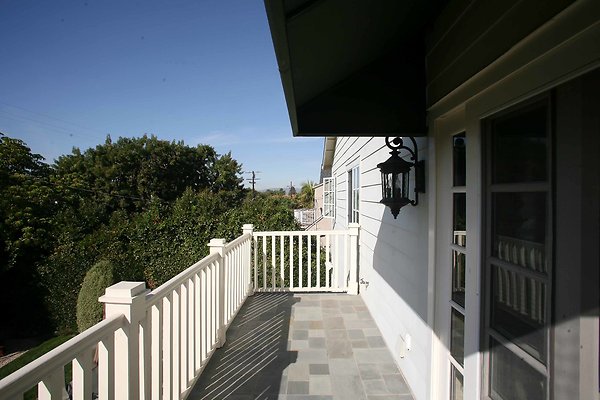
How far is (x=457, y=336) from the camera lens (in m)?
1.72

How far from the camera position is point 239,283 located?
3.89m

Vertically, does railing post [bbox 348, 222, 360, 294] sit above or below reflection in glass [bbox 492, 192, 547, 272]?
below

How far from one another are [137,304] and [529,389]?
1.56 meters

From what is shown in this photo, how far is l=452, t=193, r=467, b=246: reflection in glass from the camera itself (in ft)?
5.36

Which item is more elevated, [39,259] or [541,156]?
[541,156]

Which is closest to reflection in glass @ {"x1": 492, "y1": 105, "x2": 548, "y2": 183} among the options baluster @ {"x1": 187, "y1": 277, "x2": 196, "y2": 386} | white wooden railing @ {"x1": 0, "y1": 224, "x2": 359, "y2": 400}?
white wooden railing @ {"x1": 0, "y1": 224, "x2": 359, "y2": 400}

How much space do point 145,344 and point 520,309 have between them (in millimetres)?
1610

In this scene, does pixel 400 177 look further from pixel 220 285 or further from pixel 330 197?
pixel 330 197

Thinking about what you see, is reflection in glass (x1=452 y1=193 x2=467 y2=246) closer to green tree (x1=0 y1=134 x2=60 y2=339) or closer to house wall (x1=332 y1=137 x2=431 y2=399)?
house wall (x1=332 y1=137 x2=431 y2=399)

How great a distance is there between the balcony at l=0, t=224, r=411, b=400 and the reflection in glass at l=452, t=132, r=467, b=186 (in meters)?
1.61

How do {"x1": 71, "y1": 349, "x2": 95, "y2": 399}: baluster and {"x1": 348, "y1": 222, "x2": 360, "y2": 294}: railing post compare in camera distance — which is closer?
{"x1": 71, "y1": 349, "x2": 95, "y2": 399}: baluster

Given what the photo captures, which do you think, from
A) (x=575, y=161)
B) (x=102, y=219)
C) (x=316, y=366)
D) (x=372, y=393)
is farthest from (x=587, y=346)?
(x=102, y=219)

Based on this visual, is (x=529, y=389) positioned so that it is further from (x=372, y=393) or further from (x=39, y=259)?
Answer: (x=39, y=259)

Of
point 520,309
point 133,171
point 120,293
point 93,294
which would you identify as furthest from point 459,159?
point 133,171
